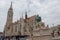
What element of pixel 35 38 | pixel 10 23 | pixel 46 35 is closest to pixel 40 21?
pixel 35 38

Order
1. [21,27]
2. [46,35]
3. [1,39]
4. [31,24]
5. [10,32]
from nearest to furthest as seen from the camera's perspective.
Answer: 1. [46,35]
2. [1,39]
3. [31,24]
4. [21,27]
5. [10,32]

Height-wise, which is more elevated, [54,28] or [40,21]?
[40,21]

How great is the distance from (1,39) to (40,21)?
14.3 m

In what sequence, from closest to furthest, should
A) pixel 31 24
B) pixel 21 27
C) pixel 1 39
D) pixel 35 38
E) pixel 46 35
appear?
pixel 46 35
pixel 35 38
pixel 1 39
pixel 31 24
pixel 21 27

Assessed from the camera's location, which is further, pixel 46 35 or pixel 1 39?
pixel 1 39

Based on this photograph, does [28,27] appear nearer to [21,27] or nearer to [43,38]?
[21,27]

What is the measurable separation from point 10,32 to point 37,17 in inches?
650

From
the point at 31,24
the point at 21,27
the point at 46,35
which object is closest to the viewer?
the point at 46,35

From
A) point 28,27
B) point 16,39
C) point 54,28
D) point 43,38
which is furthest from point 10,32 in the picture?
point 54,28

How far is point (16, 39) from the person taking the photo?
3581cm

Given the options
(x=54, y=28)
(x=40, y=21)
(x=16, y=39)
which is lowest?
(x=16, y=39)

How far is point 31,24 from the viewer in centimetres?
4372

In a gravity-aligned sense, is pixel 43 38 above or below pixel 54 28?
below

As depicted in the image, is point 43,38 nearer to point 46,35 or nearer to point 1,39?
point 46,35
